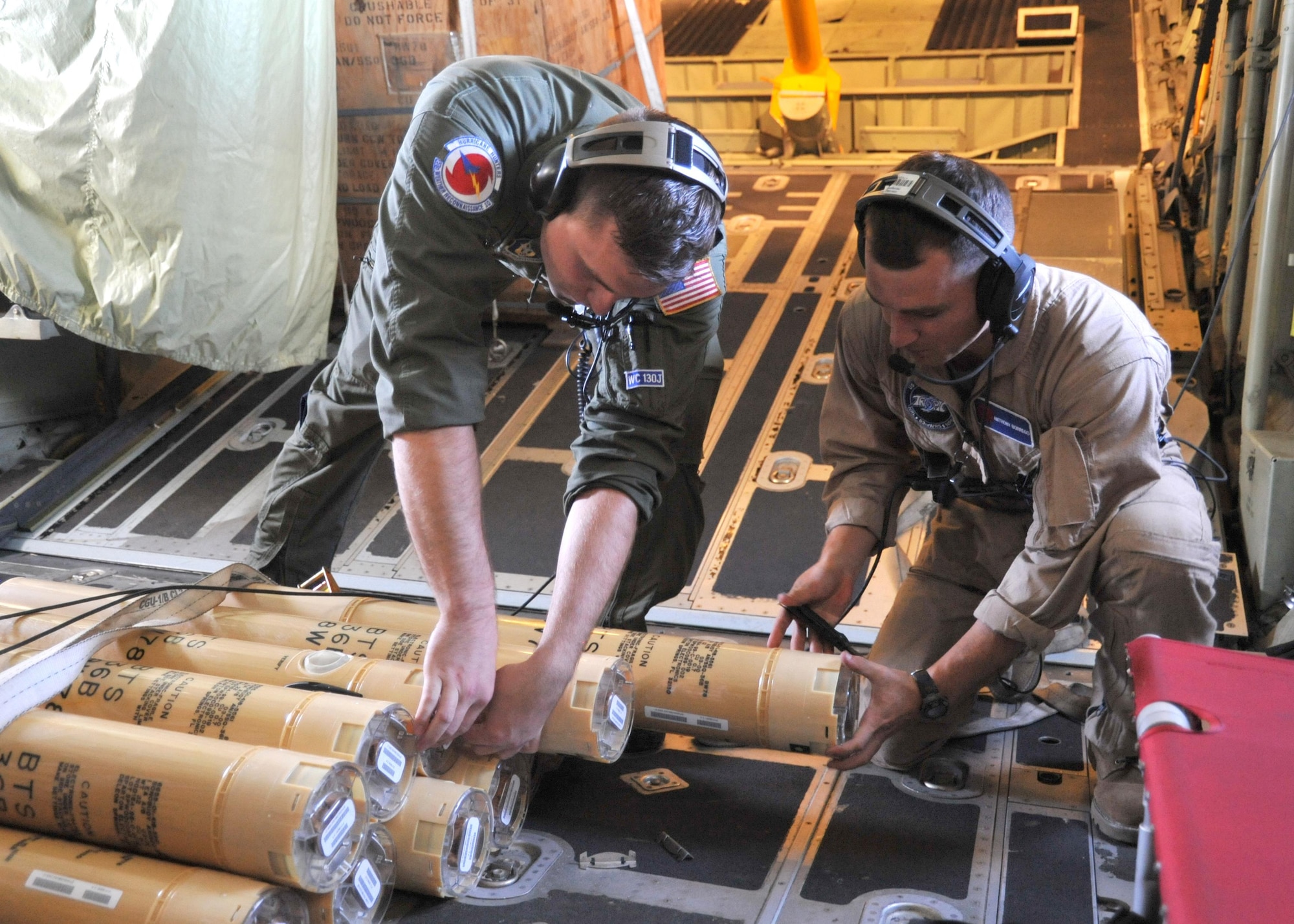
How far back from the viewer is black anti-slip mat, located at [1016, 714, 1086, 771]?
2512 mm

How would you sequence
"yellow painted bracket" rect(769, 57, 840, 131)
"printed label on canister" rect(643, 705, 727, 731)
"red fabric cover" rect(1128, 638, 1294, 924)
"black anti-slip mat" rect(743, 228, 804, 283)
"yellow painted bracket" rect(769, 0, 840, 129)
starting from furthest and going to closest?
"yellow painted bracket" rect(769, 57, 840, 131)
"yellow painted bracket" rect(769, 0, 840, 129)
"black anti-slip mat" rect(743, 228, 804, 283)
"printed label on canister" rect(643, 705, 727, 731)
"red fabric cover" rect(1128, 638, 1294, 924)

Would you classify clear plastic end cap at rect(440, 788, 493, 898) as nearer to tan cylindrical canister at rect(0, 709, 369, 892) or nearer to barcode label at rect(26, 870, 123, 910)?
tan cylindrical canister at rect(0, 709, 369, 892)

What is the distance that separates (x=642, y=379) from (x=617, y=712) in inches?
26.3

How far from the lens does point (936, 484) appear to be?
8.54 feet

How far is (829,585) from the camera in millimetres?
2500

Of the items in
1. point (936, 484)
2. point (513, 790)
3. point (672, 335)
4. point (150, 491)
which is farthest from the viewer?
point (150, 491)

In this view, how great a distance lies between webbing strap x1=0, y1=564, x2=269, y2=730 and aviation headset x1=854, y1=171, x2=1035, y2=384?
1554mm

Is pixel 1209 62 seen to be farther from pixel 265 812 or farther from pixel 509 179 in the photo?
pixel 265 812

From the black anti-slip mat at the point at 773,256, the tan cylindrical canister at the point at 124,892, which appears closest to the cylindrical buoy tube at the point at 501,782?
the tan cylindrical canister at the point at 124,892

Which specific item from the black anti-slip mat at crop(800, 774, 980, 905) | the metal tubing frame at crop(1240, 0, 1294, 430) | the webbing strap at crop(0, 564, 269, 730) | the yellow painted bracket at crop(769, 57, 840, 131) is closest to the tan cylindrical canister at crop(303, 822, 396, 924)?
the webbing strap at crop(0, 564, 269, 730)

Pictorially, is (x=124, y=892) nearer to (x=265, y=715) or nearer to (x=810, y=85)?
(x=265, y=715)

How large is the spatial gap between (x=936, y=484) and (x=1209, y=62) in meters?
→ 3.43

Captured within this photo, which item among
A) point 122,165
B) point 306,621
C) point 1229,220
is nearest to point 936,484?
point 306,621

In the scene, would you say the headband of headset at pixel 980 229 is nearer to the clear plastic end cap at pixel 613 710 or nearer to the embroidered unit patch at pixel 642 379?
the embroidered unit patch at pixel 642 379
